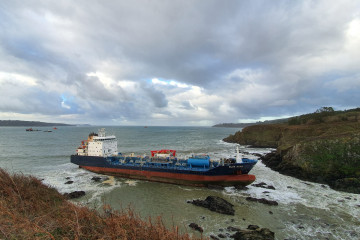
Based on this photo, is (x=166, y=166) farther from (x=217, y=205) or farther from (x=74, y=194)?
(x=74, y=194)

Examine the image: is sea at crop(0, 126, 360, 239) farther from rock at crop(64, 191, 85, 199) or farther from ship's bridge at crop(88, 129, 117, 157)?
ship's bridge at crop(88, 129, 117, 157)

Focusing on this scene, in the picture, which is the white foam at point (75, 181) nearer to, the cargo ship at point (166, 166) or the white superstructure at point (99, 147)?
the cargo ship at point (166, 166)

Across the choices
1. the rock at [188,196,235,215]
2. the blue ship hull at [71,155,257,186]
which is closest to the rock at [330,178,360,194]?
the blue ship hull at [71,155,257,186]

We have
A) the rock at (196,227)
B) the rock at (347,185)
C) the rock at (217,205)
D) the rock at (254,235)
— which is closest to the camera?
the rock at (254,235)

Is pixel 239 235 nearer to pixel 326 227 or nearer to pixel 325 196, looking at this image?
pixel 326 227

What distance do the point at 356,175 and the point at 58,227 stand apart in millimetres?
34448

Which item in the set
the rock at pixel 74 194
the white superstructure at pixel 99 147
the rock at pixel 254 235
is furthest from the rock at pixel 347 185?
the white superstructure at pixel 99 147

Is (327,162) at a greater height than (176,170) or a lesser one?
greater

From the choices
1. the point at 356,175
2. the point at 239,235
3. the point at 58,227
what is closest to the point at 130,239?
the point at 58,227

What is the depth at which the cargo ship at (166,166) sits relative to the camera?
23984mm

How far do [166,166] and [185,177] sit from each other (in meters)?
3.98

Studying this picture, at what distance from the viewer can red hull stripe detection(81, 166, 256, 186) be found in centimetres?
2395

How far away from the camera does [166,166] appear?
27.7 meters

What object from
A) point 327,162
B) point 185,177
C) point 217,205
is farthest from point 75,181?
point 327,162
